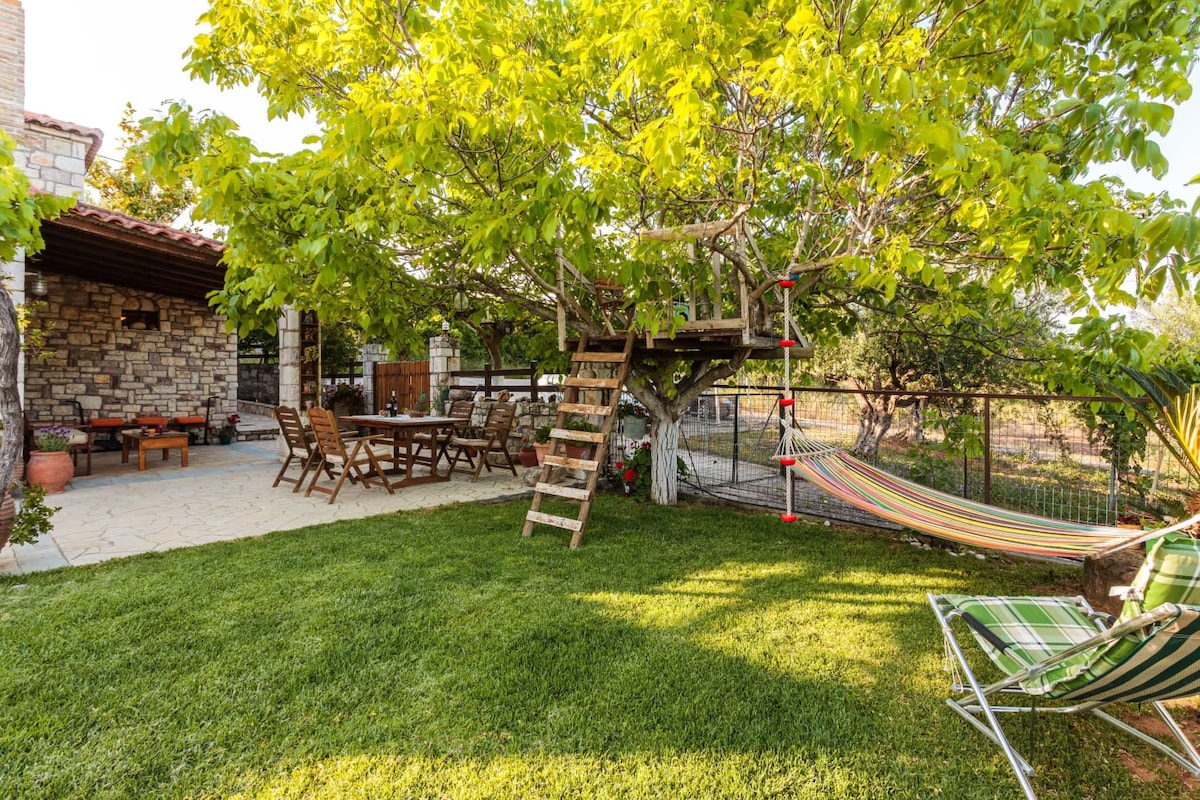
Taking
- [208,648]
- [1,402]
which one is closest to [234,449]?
[1,402]

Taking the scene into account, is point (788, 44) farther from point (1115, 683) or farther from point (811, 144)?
point (1115, 683)

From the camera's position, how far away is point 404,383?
13766 mm

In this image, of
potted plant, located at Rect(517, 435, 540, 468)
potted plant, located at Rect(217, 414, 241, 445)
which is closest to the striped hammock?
potted plant, located at Rect(517, 435, 540, 468)

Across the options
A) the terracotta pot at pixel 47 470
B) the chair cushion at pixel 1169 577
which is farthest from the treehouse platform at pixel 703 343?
the terracotta pot at pixel 47 470

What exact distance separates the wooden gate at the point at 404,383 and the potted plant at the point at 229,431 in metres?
3.39

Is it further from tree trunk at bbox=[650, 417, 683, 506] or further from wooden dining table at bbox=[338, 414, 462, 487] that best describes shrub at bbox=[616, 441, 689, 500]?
wooden dining table at bbox=[338, 414, 462, 487]

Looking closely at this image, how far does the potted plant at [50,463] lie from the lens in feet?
20.9

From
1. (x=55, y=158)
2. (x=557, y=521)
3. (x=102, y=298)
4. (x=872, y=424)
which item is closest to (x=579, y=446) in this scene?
(x=557, y=521)

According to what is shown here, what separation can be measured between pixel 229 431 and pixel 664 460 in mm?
9261

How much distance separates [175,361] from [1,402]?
27.6ft

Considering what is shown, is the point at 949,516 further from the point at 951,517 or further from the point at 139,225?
the point at 139,225

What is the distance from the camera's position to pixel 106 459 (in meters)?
8.98

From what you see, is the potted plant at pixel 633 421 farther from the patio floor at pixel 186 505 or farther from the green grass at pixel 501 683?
the green grass at pixel 501 683

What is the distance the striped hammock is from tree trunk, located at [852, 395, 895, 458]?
367 centimetres
